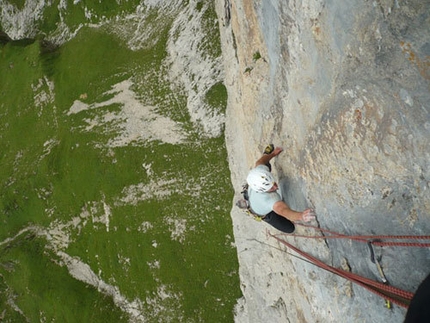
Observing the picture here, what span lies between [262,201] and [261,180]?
1.99ft

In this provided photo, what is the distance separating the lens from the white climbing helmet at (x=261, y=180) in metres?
8.79

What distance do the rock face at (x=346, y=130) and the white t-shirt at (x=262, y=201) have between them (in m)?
0.61

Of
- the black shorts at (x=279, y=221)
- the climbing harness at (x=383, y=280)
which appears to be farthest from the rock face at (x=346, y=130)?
the black shorts at (x=279, y=221)

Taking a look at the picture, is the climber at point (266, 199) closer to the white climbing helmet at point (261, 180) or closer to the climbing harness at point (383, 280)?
the white climbing helmet at point (261, 180)

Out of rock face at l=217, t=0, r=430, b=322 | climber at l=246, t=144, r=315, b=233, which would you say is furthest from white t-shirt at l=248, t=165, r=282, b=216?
rock face at l=217, t=0, r=430, b=322

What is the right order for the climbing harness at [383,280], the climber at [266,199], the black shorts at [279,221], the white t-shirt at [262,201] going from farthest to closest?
the black shorts at [279,221] < the white t-shirt at [262,201] < the climber at [266,199] < the climbing harness at [383,280]

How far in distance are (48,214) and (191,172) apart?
41.4 feet

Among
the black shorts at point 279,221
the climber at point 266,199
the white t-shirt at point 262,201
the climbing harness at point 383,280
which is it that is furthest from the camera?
the black shorts at point 279,221

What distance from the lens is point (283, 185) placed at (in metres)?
10.0

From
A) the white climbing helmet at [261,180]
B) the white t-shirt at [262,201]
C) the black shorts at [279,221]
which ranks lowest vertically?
the black shorts at [279,221]

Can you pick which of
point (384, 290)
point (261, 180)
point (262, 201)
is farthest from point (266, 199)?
point (384, 290)

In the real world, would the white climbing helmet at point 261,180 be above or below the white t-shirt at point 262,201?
above

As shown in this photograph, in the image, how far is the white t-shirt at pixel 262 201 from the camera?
8977mm

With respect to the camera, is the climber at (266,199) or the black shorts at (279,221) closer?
the climber at (266,199)
